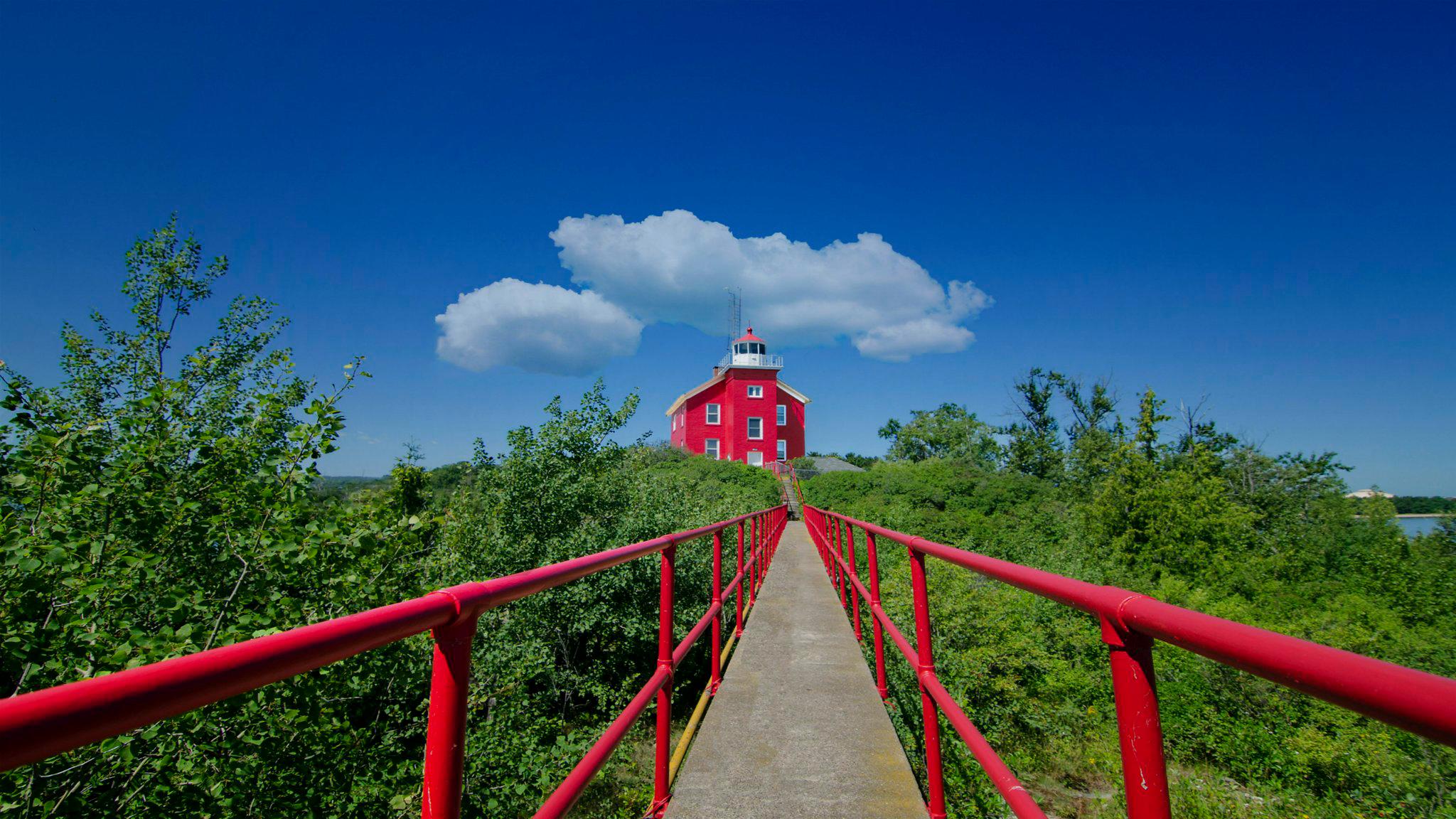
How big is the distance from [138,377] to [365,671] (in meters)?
7.80

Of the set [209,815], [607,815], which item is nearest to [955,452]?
[607,815]

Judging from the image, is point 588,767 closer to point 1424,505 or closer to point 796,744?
point 796,744

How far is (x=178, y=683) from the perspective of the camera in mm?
720

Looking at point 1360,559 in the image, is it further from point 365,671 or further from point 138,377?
point 138,377

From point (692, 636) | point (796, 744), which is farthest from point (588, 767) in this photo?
point (796, 744)

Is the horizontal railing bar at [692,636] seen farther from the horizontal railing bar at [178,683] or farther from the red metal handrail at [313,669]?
the horizontal railing bar at [178,683]

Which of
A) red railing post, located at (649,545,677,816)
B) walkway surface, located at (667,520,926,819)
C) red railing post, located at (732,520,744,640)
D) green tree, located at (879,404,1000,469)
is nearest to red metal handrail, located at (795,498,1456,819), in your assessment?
walkway surface, located at (667,520,926,819)

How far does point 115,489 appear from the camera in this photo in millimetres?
4406

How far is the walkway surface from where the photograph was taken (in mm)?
2842

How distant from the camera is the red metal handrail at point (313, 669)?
602 millimetres

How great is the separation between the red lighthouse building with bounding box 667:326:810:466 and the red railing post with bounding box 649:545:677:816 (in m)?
39.4

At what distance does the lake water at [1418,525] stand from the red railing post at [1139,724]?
92.8 feet

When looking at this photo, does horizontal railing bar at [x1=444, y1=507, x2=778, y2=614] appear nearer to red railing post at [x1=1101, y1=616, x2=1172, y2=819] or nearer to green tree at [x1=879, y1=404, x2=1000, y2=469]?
red railing post at [x1=1101, y1=616, x2=1172, y2=819]

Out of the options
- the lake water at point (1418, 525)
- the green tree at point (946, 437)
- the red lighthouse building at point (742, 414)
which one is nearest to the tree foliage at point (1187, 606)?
the lake water at point (1418, 525)
